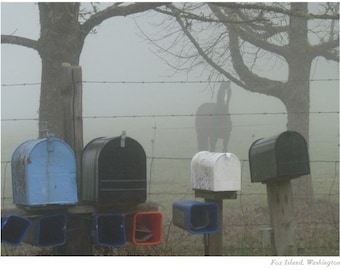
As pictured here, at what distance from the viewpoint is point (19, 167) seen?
14.3ft

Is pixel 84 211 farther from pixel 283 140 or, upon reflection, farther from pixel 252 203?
pixel 252 203

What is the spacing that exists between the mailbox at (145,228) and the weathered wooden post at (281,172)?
2.60 feet

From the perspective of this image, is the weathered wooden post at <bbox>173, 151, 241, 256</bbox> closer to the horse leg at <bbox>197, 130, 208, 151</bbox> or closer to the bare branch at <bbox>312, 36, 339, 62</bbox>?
the bare branch at <bbox>312, 36, 339, 62</bbox>

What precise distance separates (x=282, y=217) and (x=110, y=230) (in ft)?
4.23

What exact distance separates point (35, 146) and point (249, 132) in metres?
11.9

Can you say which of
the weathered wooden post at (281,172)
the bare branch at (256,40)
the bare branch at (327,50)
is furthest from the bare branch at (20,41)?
the bare branch at (327,50)

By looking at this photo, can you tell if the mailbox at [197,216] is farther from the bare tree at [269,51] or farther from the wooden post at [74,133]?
the bare tree at [269,51]

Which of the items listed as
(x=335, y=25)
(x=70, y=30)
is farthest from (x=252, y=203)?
(x=70, y=30)

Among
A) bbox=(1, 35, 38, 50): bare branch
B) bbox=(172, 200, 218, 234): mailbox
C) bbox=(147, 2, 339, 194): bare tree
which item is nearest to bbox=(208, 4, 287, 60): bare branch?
bbox=(147, 2, 339, 194): bare tree

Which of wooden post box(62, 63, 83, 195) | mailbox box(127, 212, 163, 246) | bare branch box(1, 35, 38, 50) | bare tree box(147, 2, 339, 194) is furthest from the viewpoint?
bare tree box(147, 2, 339, 194)

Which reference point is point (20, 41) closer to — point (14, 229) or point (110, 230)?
point (14, 229)

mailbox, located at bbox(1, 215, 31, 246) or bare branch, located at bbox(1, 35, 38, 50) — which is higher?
bare branch, located at bbox(1, 35, 38, 50)

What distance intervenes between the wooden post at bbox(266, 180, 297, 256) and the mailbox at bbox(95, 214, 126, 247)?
1150 mm

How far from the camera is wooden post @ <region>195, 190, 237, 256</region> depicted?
15.2 ft
